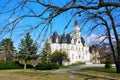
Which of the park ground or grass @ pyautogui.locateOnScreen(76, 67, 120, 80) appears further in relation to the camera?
grass @ pyautogui.locateOnScreen(76, 67, 120, 80)

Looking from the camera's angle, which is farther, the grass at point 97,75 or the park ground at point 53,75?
the grass at point 97,75

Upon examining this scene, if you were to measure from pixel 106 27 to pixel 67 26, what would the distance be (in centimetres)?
1922

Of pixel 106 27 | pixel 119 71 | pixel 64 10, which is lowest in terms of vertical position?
pixel 119 71

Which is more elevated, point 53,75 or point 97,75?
point 53,75

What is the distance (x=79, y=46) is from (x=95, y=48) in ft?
316

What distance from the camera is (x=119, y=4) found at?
399 inches

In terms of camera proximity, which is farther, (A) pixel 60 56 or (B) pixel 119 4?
(A) pixel 60 56

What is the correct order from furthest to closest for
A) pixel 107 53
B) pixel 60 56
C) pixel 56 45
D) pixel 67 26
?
pixel 56 45, pixel 60 56, pixel 107 53, pixel 67 26

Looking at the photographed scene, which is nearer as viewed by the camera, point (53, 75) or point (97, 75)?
point (53, 75)

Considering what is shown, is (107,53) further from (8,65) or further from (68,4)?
(8,65)

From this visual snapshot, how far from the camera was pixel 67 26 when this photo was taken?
34.9 feet

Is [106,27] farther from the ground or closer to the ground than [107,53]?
farther from the ground

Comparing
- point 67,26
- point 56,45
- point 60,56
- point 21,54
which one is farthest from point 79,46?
point 67,26

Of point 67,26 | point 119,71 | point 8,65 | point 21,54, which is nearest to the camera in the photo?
point 67,26
